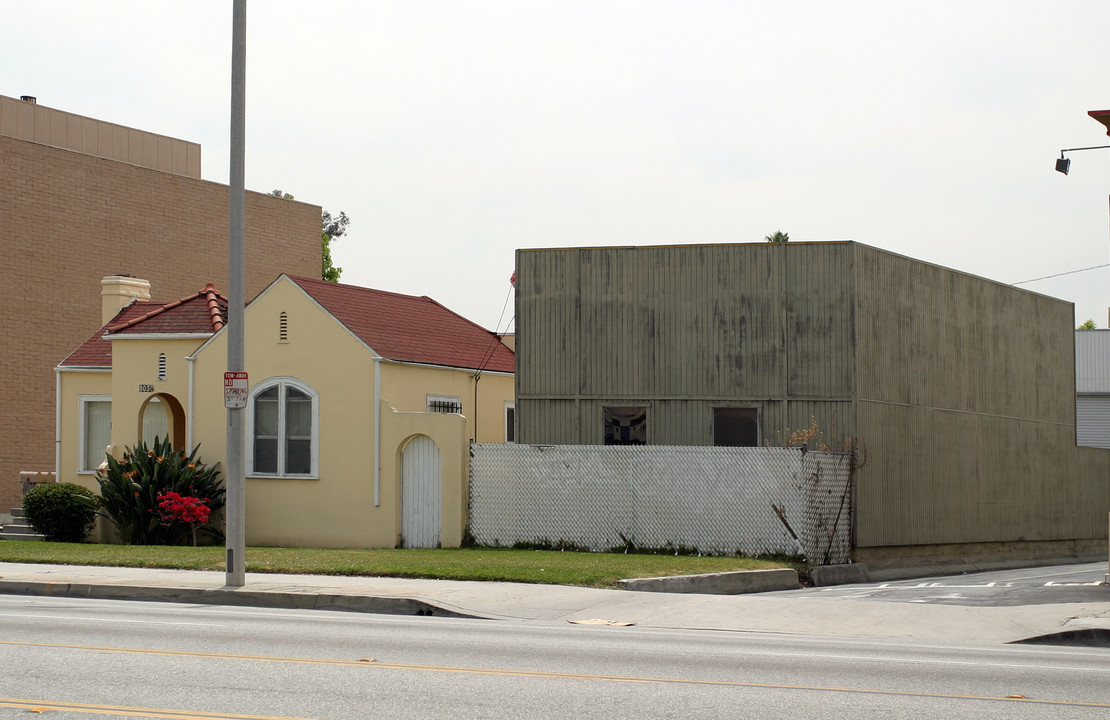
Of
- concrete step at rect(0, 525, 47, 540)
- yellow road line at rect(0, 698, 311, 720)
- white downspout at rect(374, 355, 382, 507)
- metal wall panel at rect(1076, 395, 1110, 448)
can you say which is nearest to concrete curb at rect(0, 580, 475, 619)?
yellow road line at rect(0, 698, 311, 720)

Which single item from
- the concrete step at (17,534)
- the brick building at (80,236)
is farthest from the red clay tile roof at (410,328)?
the brick building at (80,236)

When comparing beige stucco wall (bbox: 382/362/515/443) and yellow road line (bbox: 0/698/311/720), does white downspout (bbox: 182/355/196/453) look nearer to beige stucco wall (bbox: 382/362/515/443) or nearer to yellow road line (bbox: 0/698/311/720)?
beige stucco wall (bbox: 382/362/515/443)

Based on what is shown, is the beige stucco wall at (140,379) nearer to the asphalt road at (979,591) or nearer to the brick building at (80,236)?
the brick building at (80,236)

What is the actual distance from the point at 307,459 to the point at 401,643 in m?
12.5

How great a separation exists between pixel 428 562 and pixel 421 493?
3988 millimetres

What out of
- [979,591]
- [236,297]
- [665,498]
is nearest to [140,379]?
[236,297]

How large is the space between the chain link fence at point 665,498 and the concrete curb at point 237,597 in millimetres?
6781

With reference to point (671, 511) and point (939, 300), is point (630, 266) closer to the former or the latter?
point (671, 511)

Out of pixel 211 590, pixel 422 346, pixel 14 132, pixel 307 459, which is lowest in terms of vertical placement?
pixel 211 590

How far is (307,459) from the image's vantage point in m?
23.4

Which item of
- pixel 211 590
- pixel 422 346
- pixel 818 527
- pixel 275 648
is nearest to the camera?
pixel 275 648

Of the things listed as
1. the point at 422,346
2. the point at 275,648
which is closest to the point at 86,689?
the point at 275,648

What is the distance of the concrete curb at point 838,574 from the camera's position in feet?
63.7

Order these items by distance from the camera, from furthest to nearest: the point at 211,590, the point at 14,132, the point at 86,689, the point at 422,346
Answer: the point at 14,132, the point at 422,346, the point at 211,590, the point at 86,689
